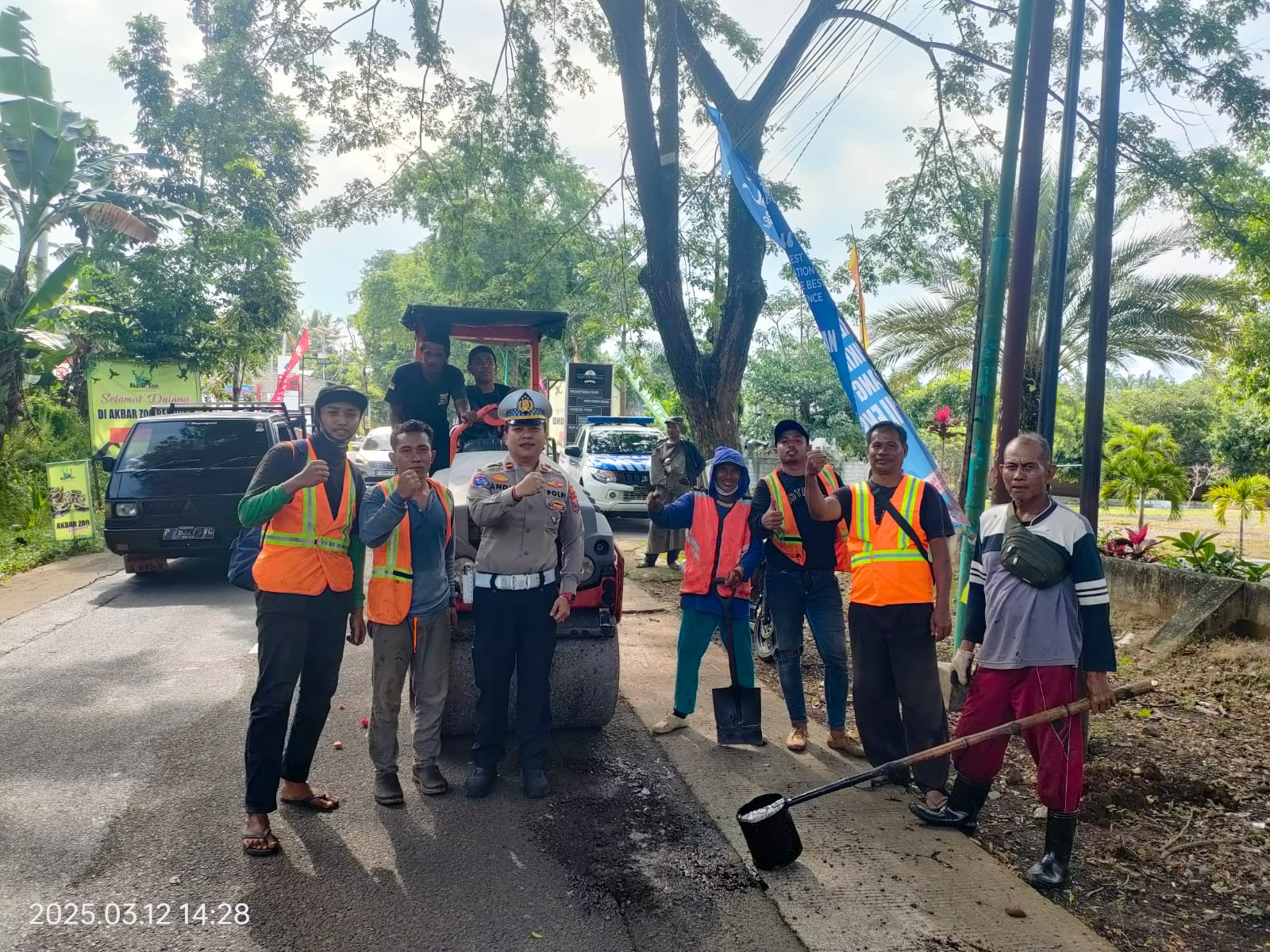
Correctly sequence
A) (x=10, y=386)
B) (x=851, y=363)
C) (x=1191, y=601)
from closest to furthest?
(x=851, y=363), (x=1191, y=601), (x=10, y=386)

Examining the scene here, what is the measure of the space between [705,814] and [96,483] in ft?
39.4

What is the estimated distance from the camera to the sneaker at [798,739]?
477cm

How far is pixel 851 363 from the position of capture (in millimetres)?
5465

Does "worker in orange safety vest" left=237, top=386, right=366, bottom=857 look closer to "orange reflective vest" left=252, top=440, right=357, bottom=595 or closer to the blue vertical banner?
"orange reflective vest" left=252, top=440, right=357, bottom=595

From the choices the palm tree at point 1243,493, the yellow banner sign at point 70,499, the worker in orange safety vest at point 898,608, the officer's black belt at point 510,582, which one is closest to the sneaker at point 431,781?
the officer's black belt at point 510,582

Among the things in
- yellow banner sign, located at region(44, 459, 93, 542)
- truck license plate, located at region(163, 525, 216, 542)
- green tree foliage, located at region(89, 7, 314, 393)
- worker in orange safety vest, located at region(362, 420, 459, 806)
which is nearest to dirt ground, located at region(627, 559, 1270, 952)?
worker in orange safety vest, located at region(362, 420, 459, 806)

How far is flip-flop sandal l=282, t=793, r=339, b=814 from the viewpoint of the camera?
3.86m

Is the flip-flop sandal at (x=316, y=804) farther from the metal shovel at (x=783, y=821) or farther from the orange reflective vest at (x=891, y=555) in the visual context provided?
the orange reflective vest at (x=891, y=555)

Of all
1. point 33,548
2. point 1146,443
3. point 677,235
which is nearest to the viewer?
point 677,235

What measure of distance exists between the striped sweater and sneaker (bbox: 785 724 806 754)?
56.8 inches

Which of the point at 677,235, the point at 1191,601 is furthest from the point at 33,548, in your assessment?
the point at 1191,601

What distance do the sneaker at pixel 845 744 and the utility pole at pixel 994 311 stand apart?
1052 millimetres

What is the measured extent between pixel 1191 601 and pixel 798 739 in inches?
170

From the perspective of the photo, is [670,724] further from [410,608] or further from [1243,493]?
[1243,493]
